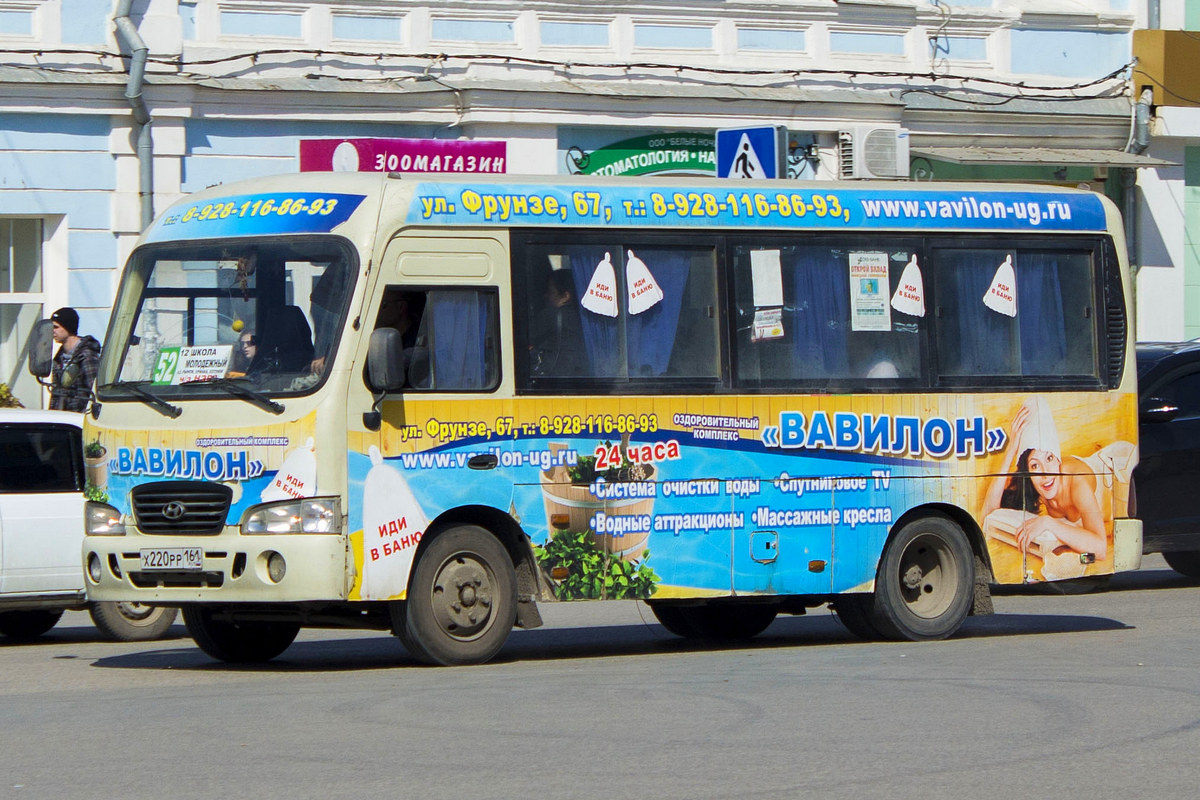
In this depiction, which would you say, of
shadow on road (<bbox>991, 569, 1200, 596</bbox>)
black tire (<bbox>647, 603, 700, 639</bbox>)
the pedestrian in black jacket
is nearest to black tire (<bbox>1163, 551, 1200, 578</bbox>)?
shadow on road (<bbox>991, 569, 1200, 596</bbox>)

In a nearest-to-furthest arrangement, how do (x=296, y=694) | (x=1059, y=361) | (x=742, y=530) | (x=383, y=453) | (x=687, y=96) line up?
1. (x=296, y=694)
2. (x=383, y=453)
3. (x=742, y=530)
4. (x=1059, y=361)
5. (x=687, y=96)

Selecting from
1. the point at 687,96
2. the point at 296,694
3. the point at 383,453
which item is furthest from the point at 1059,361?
the point at 687,96

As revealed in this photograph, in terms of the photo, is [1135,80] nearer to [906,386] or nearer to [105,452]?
[906,386]

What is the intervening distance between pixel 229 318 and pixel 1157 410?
811 cm

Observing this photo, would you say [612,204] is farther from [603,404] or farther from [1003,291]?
[1003,291]

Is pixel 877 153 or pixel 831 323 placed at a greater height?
pixel 877 153

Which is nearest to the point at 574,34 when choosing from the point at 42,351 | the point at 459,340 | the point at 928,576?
the point at 928,576

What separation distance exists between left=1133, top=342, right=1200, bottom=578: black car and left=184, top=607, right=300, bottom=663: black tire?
710cm

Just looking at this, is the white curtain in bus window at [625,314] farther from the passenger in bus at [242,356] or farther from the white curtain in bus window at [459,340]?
the passenger in bus at [242,356]

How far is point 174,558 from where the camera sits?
1011cm

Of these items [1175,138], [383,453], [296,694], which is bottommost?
[296,694]

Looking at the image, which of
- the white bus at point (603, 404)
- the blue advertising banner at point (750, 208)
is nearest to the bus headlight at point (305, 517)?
the white bus at point (603, 404)

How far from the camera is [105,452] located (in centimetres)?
1046

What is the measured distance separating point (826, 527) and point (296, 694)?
11.5 ft
